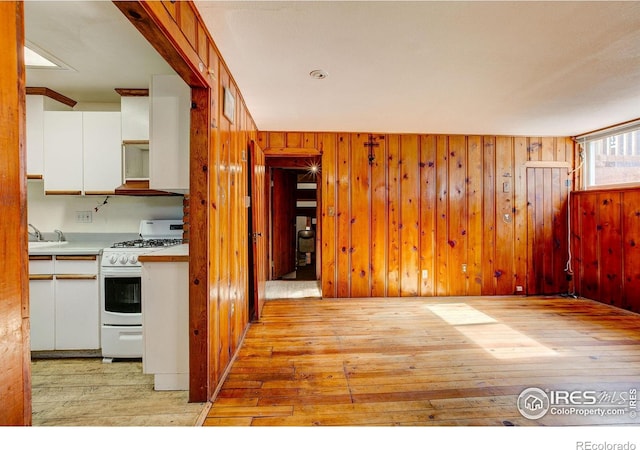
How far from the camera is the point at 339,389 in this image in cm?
202

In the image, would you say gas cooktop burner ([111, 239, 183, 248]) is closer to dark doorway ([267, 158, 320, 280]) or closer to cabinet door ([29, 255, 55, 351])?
cabinet door ([29, 255, 55, 351])

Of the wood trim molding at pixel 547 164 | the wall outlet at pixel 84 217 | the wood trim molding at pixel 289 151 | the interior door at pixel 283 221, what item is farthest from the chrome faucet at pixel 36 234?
the wood trim molding at pixel 547 164

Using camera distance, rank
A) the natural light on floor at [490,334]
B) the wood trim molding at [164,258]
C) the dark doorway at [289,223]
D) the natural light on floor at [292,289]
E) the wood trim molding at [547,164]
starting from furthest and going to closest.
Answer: the dark doorway at [289,223] → the natural light on floor at [292,289] → the wood trim molding at [547,164] → the natural light on floor at [490,334] → the wood trim molding at [164,258]

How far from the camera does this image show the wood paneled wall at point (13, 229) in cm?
70

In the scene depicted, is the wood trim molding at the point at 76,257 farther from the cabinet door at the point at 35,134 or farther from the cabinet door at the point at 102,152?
the cabinet door at the point at 35,134

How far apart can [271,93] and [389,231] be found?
8.12 ft

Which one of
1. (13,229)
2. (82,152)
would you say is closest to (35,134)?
(82,152)

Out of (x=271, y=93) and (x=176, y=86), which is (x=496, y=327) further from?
(x=176, y=86)

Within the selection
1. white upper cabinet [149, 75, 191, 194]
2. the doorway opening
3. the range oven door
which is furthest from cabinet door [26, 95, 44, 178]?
→ the doorway opening

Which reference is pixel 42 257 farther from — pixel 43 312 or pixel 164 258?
pixel 164 258

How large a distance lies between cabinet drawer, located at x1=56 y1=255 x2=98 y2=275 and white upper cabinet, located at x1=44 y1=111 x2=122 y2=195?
26.3 inches

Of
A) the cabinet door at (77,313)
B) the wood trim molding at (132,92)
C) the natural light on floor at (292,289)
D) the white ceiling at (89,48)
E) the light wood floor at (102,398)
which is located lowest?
the light wood floor at (102,398)

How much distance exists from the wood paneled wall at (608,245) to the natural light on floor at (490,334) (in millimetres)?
1853

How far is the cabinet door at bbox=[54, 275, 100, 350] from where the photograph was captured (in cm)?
241
